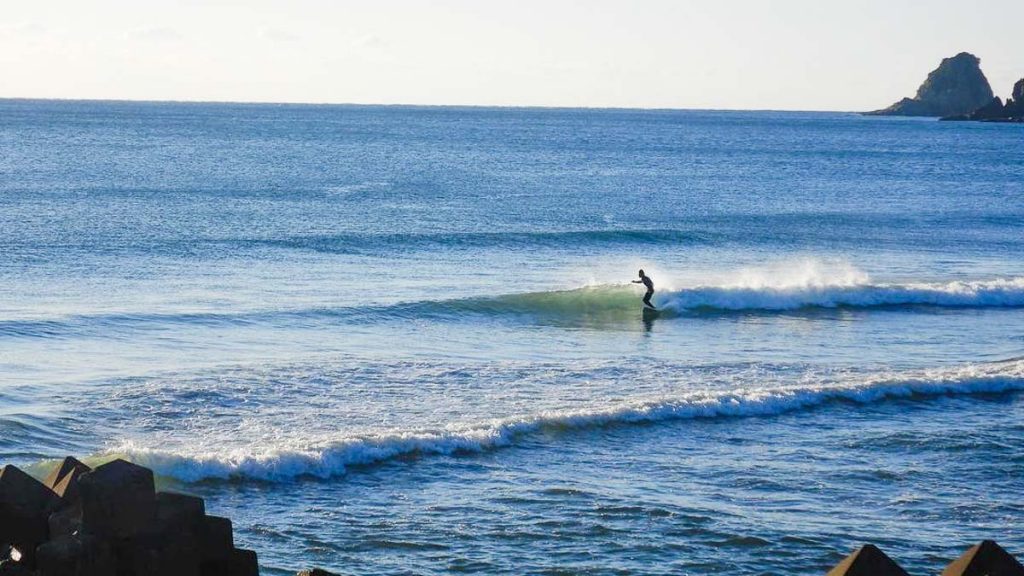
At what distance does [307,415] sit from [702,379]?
23.8ft

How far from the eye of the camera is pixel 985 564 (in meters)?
6.81

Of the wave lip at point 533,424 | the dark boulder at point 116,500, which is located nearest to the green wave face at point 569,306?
the wave lip at point 533,424

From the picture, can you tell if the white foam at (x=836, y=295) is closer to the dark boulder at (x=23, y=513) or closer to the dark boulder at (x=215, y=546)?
the dark boulder at (x=215, y=546)

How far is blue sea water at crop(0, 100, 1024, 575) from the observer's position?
1438 cm

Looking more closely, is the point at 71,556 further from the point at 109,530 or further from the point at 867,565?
the point at 867,565

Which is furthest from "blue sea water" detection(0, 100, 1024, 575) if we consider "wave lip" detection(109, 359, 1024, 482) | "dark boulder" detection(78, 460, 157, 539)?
"dark boulder" detection(78, 460, 157, 539)

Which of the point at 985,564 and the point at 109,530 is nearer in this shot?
the point at 985,564

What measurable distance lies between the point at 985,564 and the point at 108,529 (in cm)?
473

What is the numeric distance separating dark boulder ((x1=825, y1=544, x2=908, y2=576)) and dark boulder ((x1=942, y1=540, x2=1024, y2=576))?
31 centimetres

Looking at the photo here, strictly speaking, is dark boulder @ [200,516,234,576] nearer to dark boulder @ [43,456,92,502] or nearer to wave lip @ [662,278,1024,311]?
dark boulder @ [43,456,92,502]

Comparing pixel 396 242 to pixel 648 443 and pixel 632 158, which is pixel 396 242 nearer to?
pixel 648 443

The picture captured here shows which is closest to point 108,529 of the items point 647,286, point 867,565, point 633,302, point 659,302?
point 867,565

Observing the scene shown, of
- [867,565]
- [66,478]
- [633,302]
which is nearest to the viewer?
[867,565]

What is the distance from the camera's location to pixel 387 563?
12859mm
